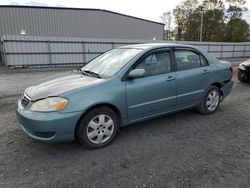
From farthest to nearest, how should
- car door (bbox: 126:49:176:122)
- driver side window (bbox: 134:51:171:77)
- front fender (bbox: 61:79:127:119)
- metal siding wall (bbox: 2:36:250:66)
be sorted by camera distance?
metal siding wall (bbox: 2:36:250:66)
driver side window (bbox: 134:51:171:77)
car door (bbox: 126:49:176:122)
front fender (bbox: 61:79:127:119)

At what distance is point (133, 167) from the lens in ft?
8.59

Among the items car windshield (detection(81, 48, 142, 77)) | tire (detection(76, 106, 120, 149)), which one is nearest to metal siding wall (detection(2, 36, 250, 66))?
car windshield (detection(81, 48, 142, 77))

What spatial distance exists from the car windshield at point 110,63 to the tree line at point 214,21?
1604 inches

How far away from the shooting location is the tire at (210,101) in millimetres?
4414

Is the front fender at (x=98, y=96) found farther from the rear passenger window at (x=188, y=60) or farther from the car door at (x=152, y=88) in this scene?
the rear passenger window at (x=188, y=60)

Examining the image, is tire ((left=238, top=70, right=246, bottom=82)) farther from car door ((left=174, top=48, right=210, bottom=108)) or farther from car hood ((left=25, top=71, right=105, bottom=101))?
car hood ((left=25, top=71, right=105, bottom=101))

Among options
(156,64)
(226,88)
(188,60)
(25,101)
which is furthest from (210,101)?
(25,101)

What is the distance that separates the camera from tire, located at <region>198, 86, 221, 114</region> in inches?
174

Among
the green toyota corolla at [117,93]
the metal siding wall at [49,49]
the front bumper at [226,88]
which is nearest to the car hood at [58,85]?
the green toyota corolla at [117,93]

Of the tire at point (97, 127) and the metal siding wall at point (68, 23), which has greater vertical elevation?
the metal siding wall at point (68, 23)

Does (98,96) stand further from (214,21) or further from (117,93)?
(214,21)

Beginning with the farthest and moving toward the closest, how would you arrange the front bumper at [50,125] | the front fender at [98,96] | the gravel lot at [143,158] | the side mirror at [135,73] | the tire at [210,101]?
the tire at [210,101] < the side mirror at [135,73] < the front fender at [98,96] < the front bumper at [50,125] < the gravel lot at [143,158]

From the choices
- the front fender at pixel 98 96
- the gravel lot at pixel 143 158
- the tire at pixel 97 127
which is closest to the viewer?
the gravel lot at pixel 143 158

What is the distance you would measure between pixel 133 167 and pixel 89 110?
1006 mm
